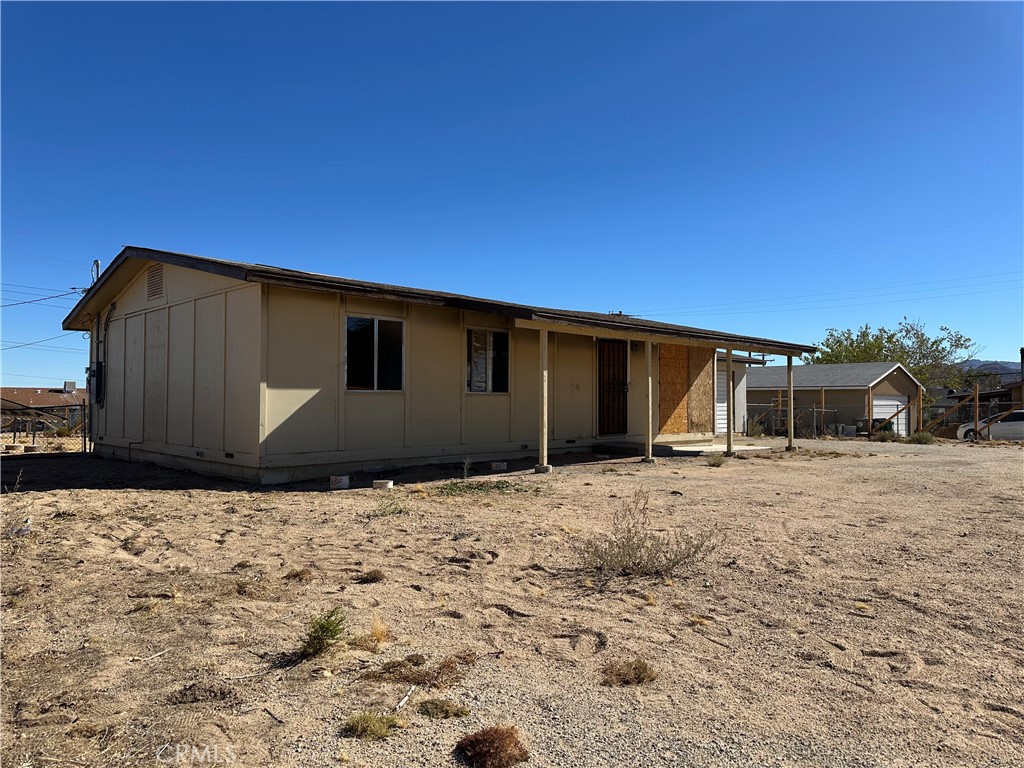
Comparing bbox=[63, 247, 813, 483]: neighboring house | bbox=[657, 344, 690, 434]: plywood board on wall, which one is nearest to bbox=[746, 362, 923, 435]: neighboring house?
bbox=[657, 344, 690, 434]: plywood board on wall

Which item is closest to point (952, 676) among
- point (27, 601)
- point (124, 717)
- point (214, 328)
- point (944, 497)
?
point (124, 717)

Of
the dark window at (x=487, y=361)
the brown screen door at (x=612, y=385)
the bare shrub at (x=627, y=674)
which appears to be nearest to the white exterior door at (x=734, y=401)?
the brown screen door at (x=612, y=385)

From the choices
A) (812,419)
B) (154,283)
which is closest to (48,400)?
(154,283)

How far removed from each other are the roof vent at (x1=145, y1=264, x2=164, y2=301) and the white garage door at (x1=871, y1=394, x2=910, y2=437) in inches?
1220

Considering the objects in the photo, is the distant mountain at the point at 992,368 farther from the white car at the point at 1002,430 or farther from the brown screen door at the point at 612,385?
the brown screen door at the point at 612,385

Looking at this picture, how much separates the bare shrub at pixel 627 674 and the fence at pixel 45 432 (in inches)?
602

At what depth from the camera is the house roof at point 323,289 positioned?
31.4 feet

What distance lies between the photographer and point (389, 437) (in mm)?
11188

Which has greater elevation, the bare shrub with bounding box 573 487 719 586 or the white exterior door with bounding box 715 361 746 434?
the white exterior door with bounding box 715 361 746 434

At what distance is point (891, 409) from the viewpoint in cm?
3419

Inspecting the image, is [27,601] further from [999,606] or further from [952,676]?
[999,606]

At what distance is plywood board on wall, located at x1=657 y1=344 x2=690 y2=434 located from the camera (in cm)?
1702

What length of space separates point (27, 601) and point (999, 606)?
6303 mm

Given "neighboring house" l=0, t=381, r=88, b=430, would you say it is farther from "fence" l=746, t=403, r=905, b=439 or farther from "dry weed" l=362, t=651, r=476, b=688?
"fence" l=746, t=403, r=905, b=439
